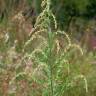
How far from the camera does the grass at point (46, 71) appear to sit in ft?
13.6

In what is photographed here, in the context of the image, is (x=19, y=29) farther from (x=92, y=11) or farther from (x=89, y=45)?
(x=92, y=11)

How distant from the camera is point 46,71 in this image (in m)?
4.21

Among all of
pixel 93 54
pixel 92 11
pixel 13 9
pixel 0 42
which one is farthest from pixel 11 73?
pixel 92 11

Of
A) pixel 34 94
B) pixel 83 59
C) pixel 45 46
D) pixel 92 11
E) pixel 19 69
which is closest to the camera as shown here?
pixel 45 46

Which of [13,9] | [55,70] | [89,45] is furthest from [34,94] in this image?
[13,9]

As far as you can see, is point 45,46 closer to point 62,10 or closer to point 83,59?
point 83,59

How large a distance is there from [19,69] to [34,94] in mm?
671

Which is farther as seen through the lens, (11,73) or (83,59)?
(83,59)

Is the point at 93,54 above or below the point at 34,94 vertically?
above

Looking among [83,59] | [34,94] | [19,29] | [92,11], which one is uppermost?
[92,11]

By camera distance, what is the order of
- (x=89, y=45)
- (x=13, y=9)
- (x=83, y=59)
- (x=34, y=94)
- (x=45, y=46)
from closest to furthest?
(x=45, y=46) < (x=34, y=94) < (x=83, y=59) < (x=89, y=45) < (x=13, y=9)

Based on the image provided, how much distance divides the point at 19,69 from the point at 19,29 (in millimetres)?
1638

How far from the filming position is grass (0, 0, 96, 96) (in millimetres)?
4152

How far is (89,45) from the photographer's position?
7.39 m
